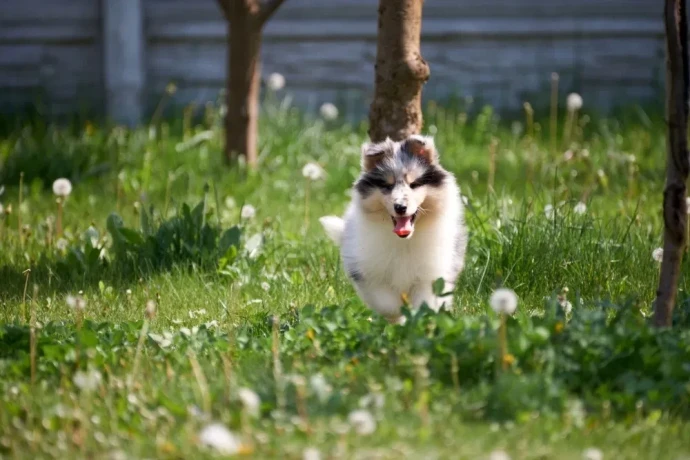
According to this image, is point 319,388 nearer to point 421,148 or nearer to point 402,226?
point 402,226

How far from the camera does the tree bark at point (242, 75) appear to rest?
7.22m

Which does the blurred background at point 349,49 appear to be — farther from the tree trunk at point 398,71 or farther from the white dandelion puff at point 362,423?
the white dandelion puff at point 362,423

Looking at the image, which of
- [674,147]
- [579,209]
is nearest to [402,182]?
[674,147]

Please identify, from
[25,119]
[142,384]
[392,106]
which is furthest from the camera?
[25,119]

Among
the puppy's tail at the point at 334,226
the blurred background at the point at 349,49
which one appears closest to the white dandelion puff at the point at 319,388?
the puppy's tail at the point at 334,226

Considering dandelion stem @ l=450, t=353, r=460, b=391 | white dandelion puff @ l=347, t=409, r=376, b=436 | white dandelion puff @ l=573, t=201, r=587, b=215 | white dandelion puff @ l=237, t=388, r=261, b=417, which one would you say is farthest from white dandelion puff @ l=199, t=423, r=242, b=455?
white dandelion puff @ l=573, t=201, r=587, b=215

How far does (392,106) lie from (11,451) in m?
2.87

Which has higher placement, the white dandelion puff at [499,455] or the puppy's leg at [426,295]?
the white dandelion puff at [499,455]

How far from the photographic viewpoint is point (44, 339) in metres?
3.85

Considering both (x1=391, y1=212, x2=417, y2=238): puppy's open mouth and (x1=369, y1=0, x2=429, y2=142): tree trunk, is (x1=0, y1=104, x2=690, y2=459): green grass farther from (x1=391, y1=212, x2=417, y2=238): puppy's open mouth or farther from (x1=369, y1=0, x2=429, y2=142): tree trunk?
(x1=369, y1=0, x2=429, y2=142): tree trunk

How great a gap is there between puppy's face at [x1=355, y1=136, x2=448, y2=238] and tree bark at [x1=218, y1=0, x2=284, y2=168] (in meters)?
2.82

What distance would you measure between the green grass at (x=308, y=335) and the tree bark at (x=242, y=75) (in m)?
0.23

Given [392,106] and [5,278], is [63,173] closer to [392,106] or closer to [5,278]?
[5,278]

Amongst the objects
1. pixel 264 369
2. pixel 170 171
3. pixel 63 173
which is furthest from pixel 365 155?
pixel 63 173
